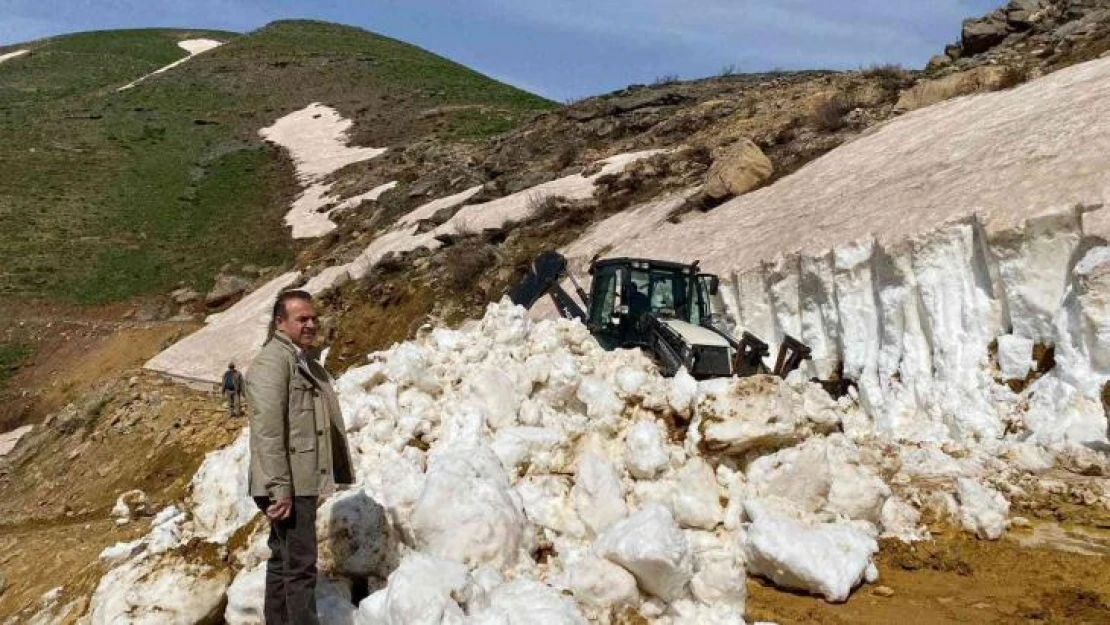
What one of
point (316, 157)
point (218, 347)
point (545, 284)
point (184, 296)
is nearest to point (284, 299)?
point (545, 284)

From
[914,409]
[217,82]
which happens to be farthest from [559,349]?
[217,82]

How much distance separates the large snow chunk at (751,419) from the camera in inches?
257

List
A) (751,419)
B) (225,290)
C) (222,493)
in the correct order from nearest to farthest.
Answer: (751,419), (222,493), (225,290)

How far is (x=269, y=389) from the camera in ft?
14.8

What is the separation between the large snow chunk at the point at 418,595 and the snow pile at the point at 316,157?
3252 centimetres

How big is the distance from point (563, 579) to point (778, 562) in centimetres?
161

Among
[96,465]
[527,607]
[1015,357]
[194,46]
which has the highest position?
[194,46]

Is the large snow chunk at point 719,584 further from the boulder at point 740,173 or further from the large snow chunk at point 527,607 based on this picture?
the boulder at point 740,173

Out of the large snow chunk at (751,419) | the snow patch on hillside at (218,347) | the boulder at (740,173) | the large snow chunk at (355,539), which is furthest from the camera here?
the snow patch on hillside at (218,347)

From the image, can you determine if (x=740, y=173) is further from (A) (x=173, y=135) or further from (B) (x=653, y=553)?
(A) (x=173, y=135)

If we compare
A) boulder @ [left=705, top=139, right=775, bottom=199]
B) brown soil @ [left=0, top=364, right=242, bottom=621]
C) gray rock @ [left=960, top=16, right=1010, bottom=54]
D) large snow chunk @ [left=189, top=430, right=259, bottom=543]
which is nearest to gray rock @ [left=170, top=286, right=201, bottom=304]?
brown soil @ [left=0, top=364, right=242, bottom=621]

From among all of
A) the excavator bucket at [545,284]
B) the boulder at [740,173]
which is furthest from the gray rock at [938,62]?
the excavator bucket at [545,284]

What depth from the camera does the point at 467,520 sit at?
5.36 meters

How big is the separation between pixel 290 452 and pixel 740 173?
16.1 metres
